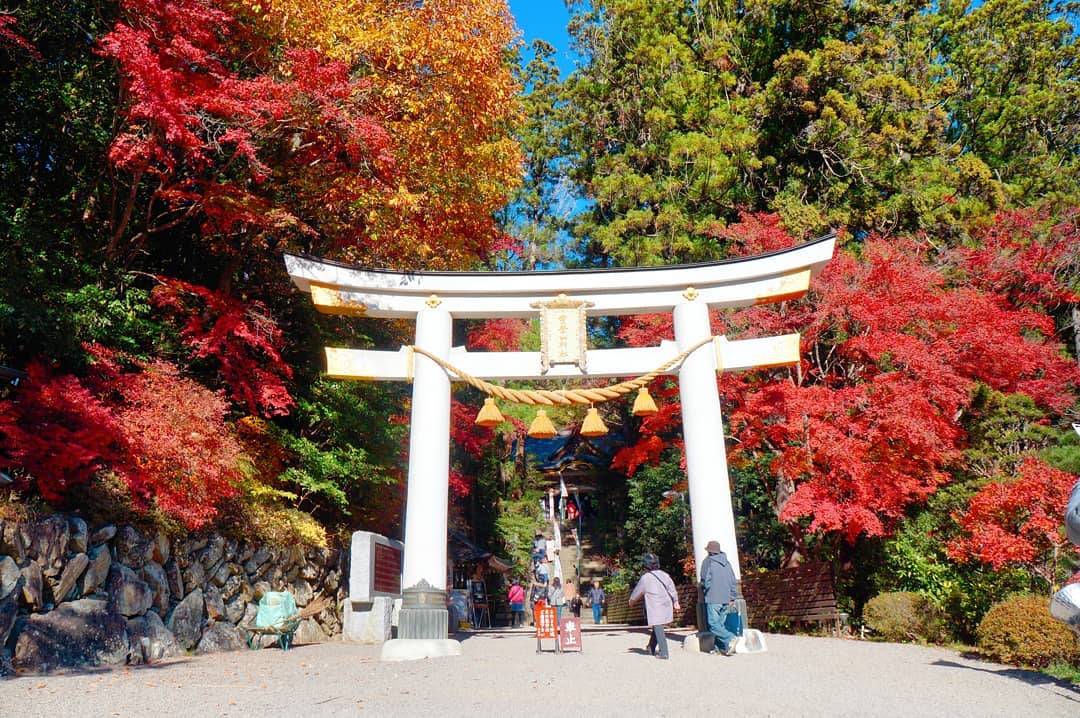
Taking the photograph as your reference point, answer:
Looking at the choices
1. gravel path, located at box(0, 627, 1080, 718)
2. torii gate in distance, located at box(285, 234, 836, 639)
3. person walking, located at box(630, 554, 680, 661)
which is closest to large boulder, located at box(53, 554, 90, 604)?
Result: gravel path, located at box(0, 627, 1080, 718)

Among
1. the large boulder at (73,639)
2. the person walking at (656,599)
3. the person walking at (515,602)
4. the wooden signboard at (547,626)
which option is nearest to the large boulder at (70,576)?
the large boulder at (73,639)

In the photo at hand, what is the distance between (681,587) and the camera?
1678cm

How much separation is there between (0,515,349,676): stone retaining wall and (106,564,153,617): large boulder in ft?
0.04

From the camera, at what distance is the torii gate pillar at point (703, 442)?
948 cm

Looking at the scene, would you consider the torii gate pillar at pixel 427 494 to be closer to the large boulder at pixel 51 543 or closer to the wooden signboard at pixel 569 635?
the wooden signboard at pixel 569 635

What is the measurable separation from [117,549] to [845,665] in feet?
26.7

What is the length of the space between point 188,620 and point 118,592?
1359mm

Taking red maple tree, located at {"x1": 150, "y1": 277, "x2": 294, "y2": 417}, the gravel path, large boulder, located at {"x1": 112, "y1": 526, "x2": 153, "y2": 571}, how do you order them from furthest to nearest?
red maple tree, located at {"x1": 150, "y1": 277, "x2": 294, "y2": 417} < large boulder, located at {"x1": 112, "y1": 526, "x2": 153, "y2": 571} < the gravel path

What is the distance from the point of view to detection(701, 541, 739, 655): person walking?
8234mm

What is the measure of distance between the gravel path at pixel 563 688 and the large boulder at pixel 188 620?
62 centimetres

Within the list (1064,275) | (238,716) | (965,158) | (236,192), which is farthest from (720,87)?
(238,716)

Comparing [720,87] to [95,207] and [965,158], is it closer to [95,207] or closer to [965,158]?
[965,158]

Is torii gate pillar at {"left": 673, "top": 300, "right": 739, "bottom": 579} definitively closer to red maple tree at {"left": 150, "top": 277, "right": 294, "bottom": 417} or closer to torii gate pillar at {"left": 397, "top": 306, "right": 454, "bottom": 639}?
torii gate pillar at {"left": 397, "top": 306, "right": 454, "bottom": 639}

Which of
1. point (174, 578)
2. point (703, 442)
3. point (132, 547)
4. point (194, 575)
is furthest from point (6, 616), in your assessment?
point (703, 442)
